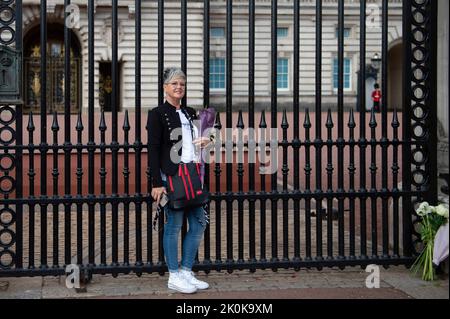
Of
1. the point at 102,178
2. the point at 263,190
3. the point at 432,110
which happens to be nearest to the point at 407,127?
the point at 432,110

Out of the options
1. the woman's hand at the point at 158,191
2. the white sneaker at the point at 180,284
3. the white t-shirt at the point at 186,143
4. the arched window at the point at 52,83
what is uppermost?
the arched window at the point at 52,83

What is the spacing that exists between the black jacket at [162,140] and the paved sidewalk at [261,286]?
3.81 ft

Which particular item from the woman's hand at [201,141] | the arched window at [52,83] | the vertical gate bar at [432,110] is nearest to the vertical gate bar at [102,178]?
the woman's hand at [201,141]

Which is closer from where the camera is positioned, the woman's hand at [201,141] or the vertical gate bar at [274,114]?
the woman's hand at [201,141]

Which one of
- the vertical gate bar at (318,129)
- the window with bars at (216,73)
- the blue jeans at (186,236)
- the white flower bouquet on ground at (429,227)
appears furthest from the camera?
the window with bars at (216,73)

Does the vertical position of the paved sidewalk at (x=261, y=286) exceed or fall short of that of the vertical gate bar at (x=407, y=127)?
it falls short

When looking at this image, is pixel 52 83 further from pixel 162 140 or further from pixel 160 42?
pixel 162 140

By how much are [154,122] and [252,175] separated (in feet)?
4.50

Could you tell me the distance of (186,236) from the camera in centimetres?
601

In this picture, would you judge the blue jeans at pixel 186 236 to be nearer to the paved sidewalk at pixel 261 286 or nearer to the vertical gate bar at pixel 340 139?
the paved sidewalk at pixel 261 286

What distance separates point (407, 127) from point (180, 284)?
3.05 m

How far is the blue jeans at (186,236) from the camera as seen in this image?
5855 millimetres

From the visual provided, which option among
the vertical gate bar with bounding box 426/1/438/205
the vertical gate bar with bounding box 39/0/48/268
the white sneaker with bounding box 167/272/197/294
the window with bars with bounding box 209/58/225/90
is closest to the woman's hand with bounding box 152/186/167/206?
the white sneaker with bounding box 167/272/197/294

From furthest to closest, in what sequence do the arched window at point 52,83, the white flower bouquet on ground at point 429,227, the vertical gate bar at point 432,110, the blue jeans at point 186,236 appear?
the arched window at point 52,83, the vertical gate bar at point 432,110, the white flower bouquet on ground at point 429,227, the blue jeans at point 186,236
